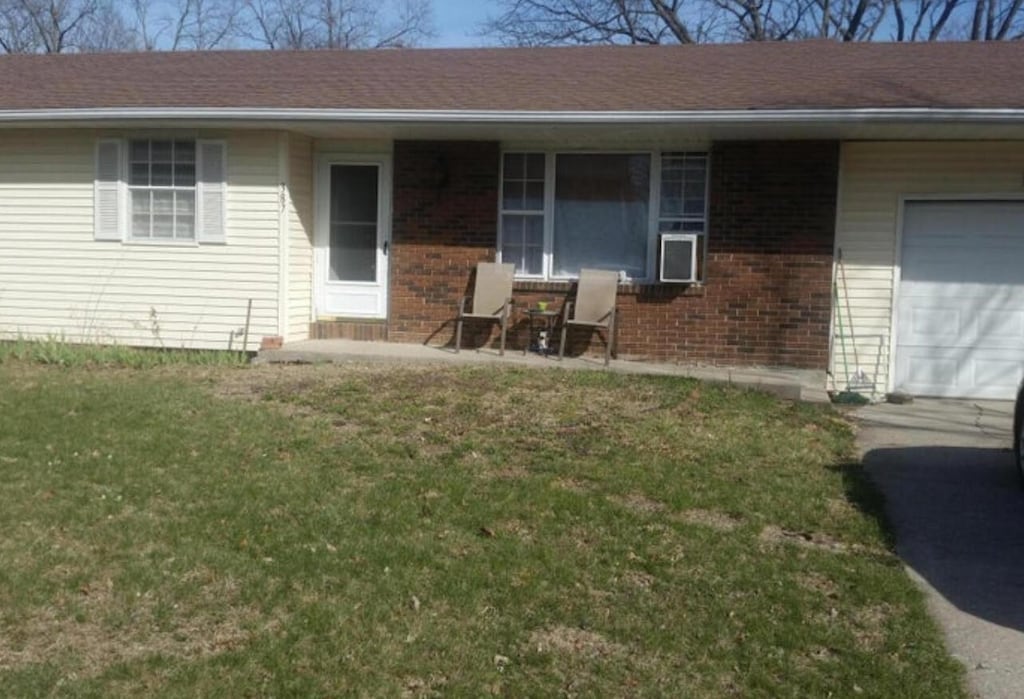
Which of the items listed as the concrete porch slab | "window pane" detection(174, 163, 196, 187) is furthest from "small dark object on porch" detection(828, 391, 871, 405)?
"window pane" detection(174, 163, 196, 187)

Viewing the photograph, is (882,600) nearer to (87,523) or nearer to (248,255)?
(87,523)

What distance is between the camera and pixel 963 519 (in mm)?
6672

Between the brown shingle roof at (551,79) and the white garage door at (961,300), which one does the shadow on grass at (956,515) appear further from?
the brown shingle roof at (551,79)

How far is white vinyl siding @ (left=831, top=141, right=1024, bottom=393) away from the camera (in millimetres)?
11125

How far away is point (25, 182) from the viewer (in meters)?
12.8

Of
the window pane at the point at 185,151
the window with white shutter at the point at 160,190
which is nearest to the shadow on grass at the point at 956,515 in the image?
the window with white shutter at the point at 160,190

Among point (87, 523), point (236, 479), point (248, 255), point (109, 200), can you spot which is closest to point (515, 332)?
point (248, 255)

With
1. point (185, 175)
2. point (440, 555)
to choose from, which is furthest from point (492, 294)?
point (440, 555)

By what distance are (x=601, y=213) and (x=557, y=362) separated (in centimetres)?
188

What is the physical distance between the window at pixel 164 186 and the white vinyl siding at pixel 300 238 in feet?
3.75

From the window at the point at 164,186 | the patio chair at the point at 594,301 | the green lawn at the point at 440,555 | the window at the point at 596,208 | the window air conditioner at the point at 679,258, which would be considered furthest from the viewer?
the window at the point at 164,186

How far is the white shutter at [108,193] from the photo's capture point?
12.5 m

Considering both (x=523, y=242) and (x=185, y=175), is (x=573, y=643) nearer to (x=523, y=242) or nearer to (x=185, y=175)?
(x=523, y=242)

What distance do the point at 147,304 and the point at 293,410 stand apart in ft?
15.1
